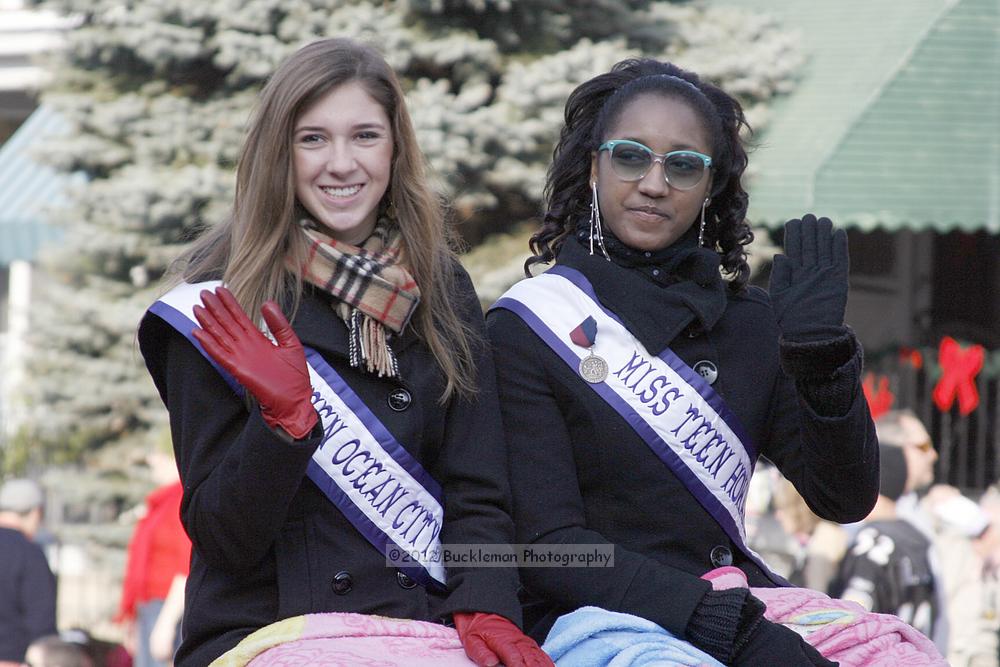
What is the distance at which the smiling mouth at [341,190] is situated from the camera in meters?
3.21

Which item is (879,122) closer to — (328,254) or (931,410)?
(931,410)

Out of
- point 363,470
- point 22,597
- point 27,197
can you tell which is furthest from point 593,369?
point 27,197

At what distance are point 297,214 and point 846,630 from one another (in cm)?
153

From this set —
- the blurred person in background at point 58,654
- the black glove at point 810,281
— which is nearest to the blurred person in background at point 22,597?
the blurred person in background at point 58,654

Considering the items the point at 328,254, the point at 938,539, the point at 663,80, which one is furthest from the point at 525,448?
the point at 938,539

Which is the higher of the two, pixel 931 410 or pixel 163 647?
pixel 163 647

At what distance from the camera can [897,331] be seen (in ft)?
40.8

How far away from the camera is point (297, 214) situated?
10.7 feet

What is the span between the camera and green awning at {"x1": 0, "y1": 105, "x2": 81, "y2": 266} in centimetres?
1198

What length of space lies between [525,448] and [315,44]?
3.44ft

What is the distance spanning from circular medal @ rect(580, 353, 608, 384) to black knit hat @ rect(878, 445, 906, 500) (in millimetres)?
3678

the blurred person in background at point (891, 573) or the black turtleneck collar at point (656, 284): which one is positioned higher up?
the black turtleneck collar at point (656, 284)

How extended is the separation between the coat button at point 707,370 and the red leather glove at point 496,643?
769mm

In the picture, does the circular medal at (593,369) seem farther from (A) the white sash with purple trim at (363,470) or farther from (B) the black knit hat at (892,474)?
(B) the black knit hat at (892,474)
